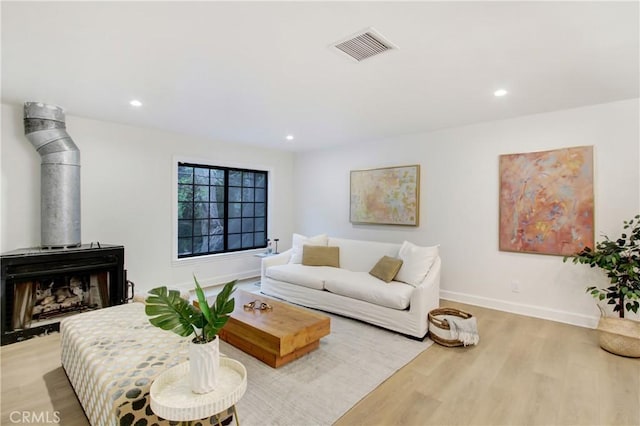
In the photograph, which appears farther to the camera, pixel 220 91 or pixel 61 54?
pixel 220 91

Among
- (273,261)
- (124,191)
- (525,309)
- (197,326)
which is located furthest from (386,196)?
(197,326)

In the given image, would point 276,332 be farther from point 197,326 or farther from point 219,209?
point 219,209

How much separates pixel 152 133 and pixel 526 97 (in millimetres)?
4802

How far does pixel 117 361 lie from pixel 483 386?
8.40ft

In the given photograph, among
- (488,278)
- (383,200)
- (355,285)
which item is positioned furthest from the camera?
(383,200)

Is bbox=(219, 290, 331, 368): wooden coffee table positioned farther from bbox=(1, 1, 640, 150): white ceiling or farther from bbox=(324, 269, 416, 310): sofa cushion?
bbox=(1, 1, 640, 150): white ceiling

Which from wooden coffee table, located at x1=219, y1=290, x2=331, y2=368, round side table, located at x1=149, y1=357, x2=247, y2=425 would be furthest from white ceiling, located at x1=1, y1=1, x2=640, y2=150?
wooden coffee table, located at x1=219, y1=290, x2=331, y2=368

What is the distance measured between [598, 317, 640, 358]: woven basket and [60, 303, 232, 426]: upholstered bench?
11.1 ft

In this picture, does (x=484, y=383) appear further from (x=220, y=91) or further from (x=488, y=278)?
(x=220, y=91)

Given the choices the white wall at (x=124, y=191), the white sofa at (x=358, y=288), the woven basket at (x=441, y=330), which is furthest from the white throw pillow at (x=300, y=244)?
the woven basket at (x=441, y=330)

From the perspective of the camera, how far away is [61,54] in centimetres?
233

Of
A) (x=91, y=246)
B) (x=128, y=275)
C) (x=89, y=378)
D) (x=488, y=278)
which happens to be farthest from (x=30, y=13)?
(x=488, y=278)

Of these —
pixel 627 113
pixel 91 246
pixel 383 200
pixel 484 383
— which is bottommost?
pixel 484 383

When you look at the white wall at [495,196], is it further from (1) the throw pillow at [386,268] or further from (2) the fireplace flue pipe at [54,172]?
(2) the fireplace flue pipe at [54,172]
